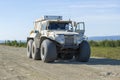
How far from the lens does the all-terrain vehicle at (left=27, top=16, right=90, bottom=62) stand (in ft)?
69.5

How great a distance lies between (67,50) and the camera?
21.8 m

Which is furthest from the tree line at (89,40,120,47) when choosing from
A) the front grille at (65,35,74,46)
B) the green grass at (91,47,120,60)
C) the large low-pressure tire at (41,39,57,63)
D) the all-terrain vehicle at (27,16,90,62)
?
the large low-pressure tire at (41,39,57,63)

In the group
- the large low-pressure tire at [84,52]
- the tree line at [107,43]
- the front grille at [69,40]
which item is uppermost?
the front grille at [69,40]

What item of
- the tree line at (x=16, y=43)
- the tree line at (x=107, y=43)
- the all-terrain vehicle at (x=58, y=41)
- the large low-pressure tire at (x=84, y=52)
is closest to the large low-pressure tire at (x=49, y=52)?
the all-terrain vehicle at (x=58, y=41)

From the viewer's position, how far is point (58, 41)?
21.1 meters

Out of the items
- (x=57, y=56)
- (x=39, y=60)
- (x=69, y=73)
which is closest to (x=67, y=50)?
(x=57, y=56)

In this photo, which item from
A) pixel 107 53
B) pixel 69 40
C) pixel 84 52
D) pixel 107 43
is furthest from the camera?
pixel 107 43

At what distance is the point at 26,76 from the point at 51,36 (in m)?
6.89

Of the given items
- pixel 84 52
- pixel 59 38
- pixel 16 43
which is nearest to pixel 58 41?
pixel 59 38

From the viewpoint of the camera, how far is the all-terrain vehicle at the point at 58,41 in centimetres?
2117

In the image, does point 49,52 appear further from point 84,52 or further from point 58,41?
point 84,52

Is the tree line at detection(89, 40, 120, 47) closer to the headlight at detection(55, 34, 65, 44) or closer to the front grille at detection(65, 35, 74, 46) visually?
the front grille at detection(65, 35, 74, 46)

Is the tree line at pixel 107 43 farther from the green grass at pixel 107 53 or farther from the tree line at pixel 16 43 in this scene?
the green grass at pixel 107 53

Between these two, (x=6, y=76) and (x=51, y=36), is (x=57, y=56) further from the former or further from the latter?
(x=6, y=76)
